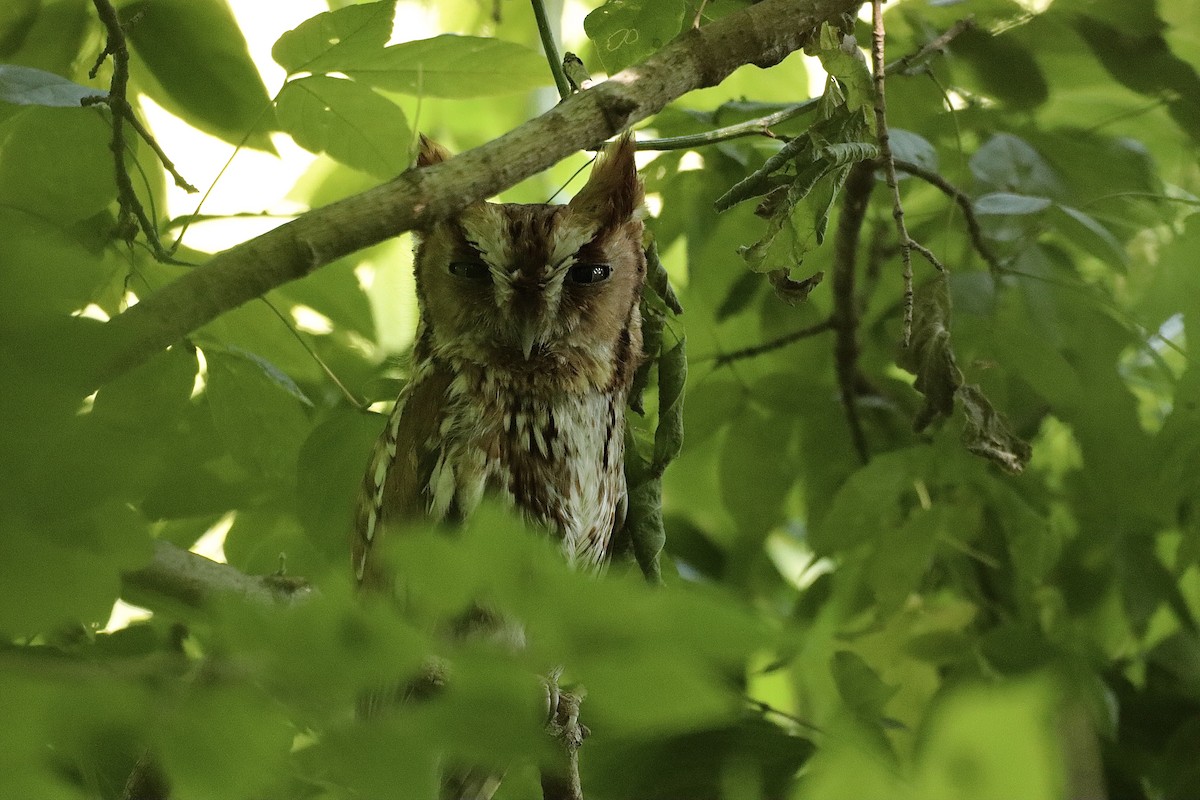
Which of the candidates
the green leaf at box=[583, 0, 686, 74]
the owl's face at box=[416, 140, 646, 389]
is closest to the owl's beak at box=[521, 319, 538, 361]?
the owl's face at box=[416, 140, 646, 389]

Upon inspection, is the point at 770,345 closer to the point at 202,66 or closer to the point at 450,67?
the point at 450,67

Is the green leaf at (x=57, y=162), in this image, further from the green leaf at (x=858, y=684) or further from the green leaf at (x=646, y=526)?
the green leaf at (x=858, y=684)

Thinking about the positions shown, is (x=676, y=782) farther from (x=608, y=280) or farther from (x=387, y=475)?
(x=608, y=280)

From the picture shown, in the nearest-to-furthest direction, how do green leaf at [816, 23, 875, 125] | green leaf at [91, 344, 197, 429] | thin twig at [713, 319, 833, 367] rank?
green leaf at [91, 344, 197, 429], green leaf at [816, 23, 875, 125], thin twig at [713, 319, 833, 367]

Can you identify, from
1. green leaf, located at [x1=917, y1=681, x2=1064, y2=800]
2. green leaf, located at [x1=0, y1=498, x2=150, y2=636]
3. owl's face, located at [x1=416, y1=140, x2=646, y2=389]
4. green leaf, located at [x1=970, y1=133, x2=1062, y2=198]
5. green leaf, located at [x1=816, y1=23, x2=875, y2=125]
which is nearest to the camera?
green leaf, located at [x1=917, y1=681, x2=1064, y2=800]

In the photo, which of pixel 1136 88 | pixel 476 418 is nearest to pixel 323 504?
pixel 476 418

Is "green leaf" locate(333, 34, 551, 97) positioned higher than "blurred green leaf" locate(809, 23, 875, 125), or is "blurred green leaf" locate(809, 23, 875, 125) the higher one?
"green leaf" locate(333, 34, 551, 97)

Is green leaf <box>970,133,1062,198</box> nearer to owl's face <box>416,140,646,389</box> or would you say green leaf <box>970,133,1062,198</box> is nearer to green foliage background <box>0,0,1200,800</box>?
green foliage background <box>0,0,1200,800</box>
